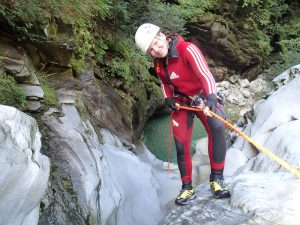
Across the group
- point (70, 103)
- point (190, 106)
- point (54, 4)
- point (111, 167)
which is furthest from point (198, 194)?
point (54, 4)

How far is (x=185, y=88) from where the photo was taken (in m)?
3.79

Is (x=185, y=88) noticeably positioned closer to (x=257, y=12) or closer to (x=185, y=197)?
(x=185, y=197)

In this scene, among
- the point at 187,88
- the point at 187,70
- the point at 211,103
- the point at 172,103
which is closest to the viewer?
the point at 211,103

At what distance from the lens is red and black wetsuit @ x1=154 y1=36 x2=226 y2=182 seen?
3.50 meters

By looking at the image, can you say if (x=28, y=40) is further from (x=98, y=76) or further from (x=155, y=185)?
(x=155, y=185)

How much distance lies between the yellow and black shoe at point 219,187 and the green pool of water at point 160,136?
4.42m

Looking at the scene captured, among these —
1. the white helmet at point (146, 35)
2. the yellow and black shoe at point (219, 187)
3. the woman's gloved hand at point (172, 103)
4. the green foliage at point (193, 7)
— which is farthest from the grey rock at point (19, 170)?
the green foliage at point (193, 7)

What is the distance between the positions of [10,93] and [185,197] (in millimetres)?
2155

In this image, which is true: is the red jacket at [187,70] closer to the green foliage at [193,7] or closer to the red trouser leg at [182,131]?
the red trouser leg at [182,131]

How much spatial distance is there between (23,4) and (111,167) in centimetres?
238

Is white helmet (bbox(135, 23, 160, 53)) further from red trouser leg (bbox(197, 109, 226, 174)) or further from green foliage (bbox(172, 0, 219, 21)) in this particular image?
green foliage (bbox(172, 0, 219, 21))

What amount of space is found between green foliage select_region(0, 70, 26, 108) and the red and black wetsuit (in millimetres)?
1503

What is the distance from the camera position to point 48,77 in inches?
218

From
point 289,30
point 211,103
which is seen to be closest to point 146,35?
point 211,103
